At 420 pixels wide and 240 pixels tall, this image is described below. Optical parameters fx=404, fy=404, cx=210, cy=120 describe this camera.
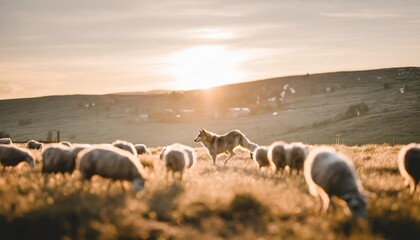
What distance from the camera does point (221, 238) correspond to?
6.72 metres

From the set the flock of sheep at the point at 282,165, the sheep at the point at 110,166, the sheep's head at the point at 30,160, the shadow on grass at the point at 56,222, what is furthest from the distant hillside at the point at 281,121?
the shadow on grass at the point at 56,222

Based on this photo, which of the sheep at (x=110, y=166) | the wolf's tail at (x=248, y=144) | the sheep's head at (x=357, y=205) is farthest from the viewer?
the wolf's tail at (x=248, y=144)

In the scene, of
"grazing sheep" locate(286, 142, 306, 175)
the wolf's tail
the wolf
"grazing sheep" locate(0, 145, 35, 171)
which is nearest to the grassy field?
"grazing sheep" locate(286, 142, 306, 175)

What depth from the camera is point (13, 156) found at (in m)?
15.3

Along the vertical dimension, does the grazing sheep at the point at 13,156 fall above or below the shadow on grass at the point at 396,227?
above

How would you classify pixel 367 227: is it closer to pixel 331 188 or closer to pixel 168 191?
pixel 331 188

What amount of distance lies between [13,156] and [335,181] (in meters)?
12.0

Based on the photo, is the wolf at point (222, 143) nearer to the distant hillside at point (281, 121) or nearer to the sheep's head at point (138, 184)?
the sheep's head at point (138, 184)

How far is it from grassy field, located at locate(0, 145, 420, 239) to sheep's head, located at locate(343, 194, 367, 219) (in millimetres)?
254

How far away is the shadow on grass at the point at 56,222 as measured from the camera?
6836 mm

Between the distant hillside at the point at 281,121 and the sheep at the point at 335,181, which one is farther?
the distant hillside at the point at 281,121

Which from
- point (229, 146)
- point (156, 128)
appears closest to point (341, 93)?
point (156, 128)

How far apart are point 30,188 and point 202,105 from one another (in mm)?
181781

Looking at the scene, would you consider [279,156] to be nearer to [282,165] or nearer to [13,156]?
[282,165]
